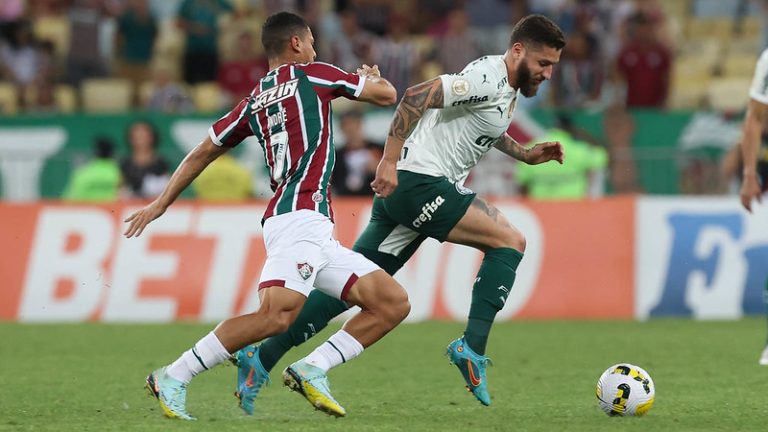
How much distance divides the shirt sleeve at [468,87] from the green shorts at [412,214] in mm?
515

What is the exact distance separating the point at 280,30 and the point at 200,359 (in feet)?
5.39

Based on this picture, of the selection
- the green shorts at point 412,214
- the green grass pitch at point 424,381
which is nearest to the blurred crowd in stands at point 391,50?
the green grass pitch at point 424,381

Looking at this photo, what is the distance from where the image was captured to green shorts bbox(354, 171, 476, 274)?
781cm

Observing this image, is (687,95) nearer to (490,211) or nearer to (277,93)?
(490,211)

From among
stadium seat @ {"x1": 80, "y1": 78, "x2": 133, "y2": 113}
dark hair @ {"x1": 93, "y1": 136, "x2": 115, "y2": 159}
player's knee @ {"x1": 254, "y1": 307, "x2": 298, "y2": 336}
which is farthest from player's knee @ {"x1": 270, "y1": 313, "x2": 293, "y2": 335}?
stadium seat @ {"x1": 80, "y1": 78, "x2": 133, "y2": 113}

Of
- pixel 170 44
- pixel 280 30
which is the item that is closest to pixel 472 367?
pixel 280 30

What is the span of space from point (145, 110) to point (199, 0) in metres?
2.09

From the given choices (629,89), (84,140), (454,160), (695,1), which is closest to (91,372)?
(454,160)

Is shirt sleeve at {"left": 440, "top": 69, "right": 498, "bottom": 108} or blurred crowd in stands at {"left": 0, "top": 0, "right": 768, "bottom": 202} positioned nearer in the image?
shirt sleeve at {"left": 440, "top": 69, "right": 498, "bottom": 108}

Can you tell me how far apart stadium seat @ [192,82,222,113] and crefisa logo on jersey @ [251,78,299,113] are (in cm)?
1144

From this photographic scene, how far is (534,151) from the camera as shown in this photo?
8.17 meters

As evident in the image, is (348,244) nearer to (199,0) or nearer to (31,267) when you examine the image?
(31,267)

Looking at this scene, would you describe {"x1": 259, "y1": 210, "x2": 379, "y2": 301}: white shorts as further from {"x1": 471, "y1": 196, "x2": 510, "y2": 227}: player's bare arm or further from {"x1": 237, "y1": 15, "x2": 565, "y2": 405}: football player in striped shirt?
{"x1": 471, "y1": 196, "x2": 510, "y2": 227}: player's bare arm

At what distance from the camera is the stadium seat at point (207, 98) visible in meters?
18.6
